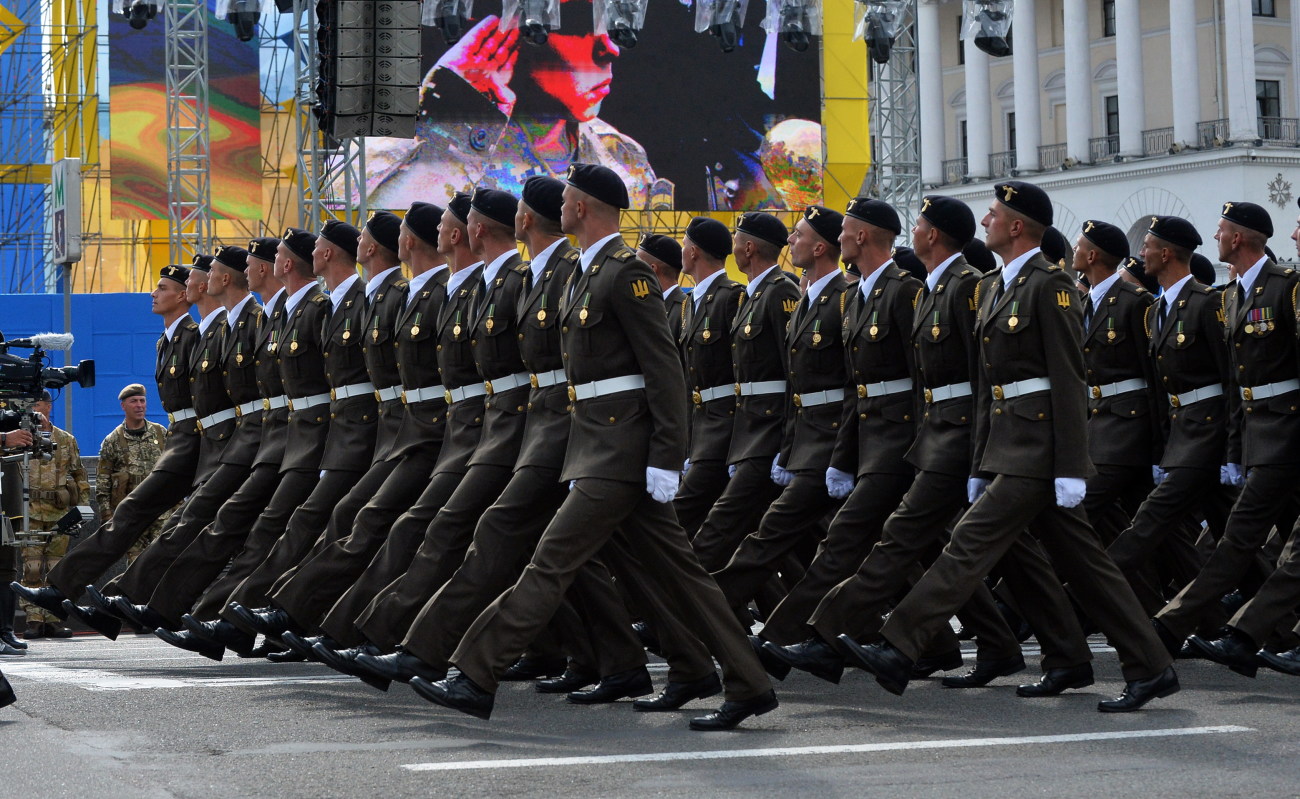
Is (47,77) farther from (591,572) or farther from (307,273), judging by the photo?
(591,572)

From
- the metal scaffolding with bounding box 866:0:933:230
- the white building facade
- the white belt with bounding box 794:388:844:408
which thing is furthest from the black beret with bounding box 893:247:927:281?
the white building facade

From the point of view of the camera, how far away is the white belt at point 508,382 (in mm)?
7590

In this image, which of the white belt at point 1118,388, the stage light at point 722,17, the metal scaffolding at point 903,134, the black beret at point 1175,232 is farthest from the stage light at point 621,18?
the black beret at point 1175,232

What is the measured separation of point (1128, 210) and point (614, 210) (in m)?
46.5

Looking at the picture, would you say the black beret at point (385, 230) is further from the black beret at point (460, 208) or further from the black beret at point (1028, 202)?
the black beret at point (1028, 202)

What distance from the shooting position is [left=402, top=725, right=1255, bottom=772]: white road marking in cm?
605

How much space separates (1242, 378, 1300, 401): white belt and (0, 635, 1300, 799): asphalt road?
1.10 meters

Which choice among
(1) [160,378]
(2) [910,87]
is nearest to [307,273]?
(1) [160,378]

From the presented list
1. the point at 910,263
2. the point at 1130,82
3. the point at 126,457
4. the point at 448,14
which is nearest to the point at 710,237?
the point at 910,263

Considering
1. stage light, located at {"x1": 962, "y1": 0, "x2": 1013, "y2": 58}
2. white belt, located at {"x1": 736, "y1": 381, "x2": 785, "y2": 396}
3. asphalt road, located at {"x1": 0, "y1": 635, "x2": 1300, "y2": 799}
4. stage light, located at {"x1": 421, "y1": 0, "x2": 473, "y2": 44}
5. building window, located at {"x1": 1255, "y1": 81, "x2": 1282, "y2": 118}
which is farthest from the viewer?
building window, located at {"x1": 1255, "y1": 81, "x2": 1282, "y2": 118}

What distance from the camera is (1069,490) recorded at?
23.5 feet

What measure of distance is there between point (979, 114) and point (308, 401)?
51.2m

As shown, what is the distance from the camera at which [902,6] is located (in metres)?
26.2

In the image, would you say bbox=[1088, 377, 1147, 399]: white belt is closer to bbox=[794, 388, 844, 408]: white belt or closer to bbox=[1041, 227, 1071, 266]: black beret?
bbox=[1041, 227, 1071, 266]: black beret
